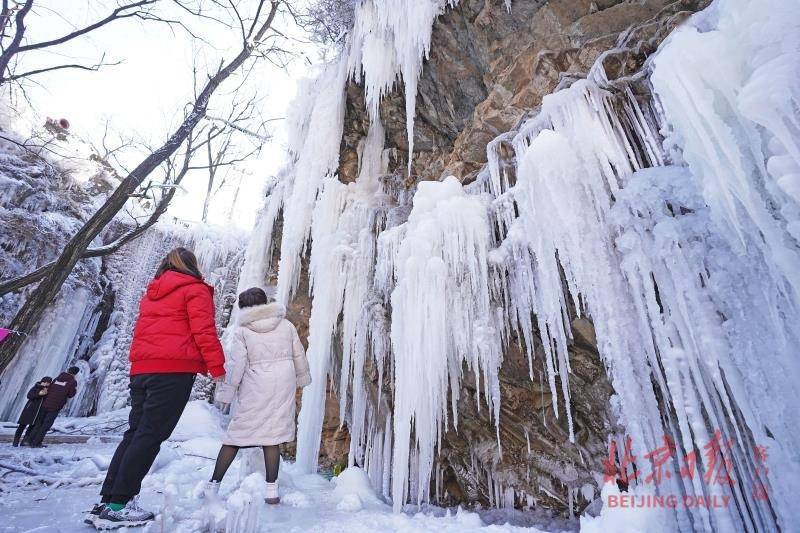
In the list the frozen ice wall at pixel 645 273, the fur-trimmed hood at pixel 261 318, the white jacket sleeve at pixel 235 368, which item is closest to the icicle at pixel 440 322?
the frozen ice wall at pixel 645 273

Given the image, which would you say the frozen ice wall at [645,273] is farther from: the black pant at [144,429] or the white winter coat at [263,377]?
the black pant at [144,429]

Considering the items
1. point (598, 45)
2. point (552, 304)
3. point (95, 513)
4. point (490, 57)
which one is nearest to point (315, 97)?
point (490, 57)

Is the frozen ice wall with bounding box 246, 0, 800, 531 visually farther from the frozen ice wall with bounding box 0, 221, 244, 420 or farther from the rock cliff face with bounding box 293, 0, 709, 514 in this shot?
the frozen ice wall with bounding box 0, 221, 244, 420

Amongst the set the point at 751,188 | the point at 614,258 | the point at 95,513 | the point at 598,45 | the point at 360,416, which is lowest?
the point at 95,513

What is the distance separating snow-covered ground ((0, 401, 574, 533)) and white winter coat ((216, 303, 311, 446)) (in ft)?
1.07

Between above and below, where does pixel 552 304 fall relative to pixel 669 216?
below

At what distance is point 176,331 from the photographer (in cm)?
215

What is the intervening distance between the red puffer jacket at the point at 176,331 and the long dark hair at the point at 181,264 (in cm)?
5

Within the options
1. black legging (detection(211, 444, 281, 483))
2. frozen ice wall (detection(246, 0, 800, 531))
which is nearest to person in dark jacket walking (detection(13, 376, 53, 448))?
frozen ice wall (detection(246, 0, 800, 531))

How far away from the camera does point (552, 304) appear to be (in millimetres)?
2822

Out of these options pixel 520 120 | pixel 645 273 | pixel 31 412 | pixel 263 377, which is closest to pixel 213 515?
pixel 263 377

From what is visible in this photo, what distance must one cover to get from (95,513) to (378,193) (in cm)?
528

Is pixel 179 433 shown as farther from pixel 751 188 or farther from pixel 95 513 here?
pixel 751 188

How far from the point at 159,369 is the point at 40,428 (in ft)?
18.3
